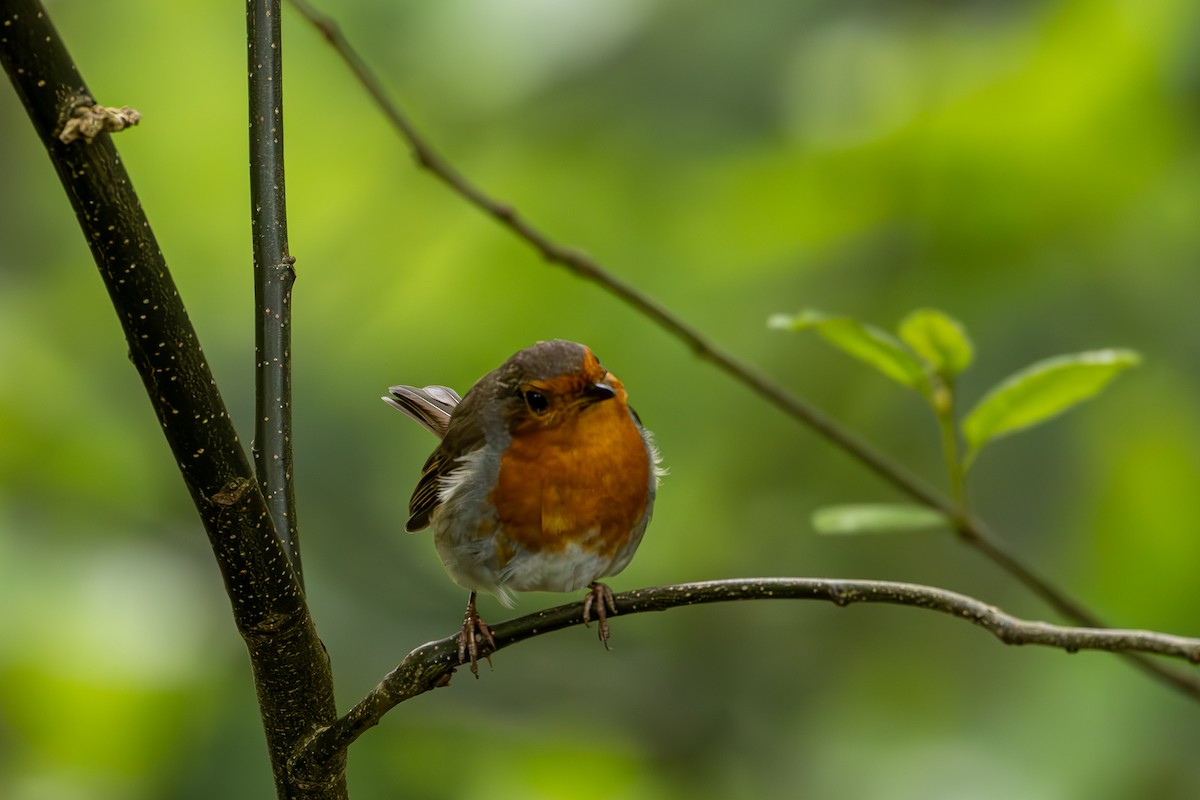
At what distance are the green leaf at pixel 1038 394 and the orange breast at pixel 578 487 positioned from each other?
55cm

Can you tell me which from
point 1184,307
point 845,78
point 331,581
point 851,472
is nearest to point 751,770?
point 851,472

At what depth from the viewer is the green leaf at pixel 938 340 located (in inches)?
77.5

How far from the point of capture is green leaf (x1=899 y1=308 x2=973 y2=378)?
197 centimetres

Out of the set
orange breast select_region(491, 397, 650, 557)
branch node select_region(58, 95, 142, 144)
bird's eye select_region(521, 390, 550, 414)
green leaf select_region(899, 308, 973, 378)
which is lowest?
orange breast select_region(491, 397, 650, 557)

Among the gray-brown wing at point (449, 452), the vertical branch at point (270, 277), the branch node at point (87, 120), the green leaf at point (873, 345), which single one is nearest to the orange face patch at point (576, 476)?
the gray-brown wing at point (449, 452)

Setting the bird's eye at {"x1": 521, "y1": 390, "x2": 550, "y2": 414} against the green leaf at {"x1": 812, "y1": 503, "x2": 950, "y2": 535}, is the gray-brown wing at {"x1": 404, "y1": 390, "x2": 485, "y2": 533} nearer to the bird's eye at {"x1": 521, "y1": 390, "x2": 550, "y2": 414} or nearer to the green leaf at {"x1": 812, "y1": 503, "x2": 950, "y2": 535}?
the bird's eye at {"x1": 521, "y1": 390, "x2": 550, "y2": 414}

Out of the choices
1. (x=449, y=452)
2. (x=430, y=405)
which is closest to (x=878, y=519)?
(x=449, y=452)

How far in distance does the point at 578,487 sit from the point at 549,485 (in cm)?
5

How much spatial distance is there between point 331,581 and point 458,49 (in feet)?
4.92

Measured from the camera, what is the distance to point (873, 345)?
2.02m

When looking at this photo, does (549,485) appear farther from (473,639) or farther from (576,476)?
(473,639)

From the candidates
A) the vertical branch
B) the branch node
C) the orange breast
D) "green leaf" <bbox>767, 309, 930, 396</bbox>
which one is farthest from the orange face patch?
the branch node

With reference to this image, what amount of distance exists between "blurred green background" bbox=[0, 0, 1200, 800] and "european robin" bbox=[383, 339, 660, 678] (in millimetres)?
1059

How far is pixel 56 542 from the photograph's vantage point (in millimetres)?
3322
